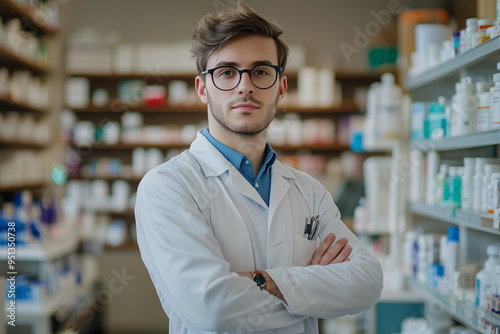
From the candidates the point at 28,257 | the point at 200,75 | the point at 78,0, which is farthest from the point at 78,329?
the point at 78,0

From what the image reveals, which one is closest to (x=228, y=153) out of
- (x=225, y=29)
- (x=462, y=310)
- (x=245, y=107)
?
(x=245, y=107)

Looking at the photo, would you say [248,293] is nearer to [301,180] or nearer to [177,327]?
[177,327]

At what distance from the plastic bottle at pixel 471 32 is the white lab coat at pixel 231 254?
3.05 ft

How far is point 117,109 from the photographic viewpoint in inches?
220

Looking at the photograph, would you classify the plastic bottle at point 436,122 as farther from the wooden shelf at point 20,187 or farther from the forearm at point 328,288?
the wooden shelf at point 20,187

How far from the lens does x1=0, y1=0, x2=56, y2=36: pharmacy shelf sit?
3.91 m

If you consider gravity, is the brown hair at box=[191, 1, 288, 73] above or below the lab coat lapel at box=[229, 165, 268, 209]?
above

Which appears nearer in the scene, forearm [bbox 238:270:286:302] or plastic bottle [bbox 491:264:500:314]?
forearm [bbox 238:270:286:302]

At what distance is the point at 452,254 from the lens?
2.22m

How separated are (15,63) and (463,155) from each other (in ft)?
12.6

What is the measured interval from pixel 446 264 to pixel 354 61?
3907 mm

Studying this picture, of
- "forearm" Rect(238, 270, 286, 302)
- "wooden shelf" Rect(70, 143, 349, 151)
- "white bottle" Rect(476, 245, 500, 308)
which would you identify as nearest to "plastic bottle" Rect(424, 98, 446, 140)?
"white bottle" Rect(476, 245, 500, 308)

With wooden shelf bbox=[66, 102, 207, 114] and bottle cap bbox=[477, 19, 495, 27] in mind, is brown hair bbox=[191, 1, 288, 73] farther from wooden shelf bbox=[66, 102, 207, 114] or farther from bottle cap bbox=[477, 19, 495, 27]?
wooden shelf bbox=[66, 102, 207, 114]

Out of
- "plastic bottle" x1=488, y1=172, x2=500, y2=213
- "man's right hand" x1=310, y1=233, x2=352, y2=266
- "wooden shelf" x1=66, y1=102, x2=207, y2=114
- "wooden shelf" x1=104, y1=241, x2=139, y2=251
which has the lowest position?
"wooden shelf" x1=104, y1=241, x2=139, y2=251
